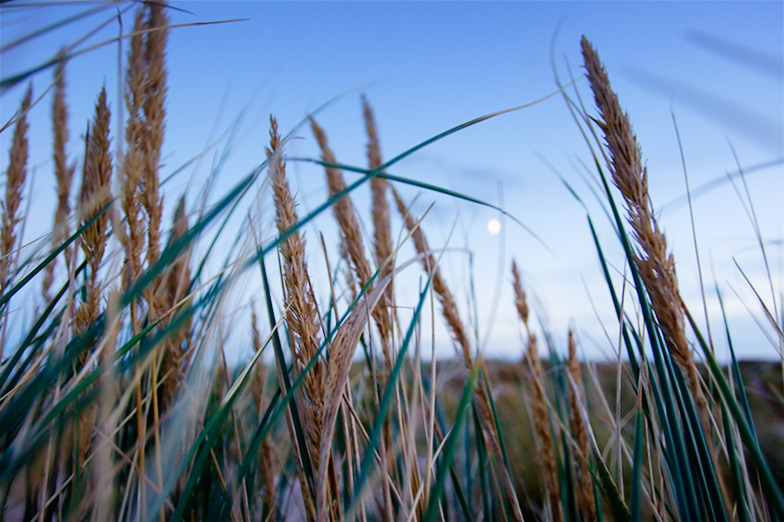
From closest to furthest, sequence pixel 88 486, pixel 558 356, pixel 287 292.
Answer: pixel 287 292 < pixel 88 486 < pixel 558 356

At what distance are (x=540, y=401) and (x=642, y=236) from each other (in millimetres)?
815

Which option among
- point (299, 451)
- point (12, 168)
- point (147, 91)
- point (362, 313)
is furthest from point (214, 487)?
point (12, 168)

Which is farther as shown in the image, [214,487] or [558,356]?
[558,356]

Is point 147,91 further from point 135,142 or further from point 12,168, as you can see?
point 12,168

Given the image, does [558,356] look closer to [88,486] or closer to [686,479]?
[686,479]

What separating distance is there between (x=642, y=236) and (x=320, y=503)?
68 cm

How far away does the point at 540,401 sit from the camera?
1469 millimetres

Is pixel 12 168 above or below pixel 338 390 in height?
above

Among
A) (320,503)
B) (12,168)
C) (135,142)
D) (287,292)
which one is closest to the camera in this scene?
(320,503)

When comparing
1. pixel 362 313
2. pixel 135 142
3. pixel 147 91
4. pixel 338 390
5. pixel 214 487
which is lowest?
pixel 214 487

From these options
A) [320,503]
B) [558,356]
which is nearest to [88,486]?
[320,503]

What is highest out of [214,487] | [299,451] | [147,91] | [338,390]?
[147,91]

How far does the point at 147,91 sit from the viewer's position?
3.47 ft

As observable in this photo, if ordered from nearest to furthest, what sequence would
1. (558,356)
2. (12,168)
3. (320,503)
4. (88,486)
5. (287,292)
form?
(320,503) < (287,292) < (88,486) < (12,168) < (558,356)
